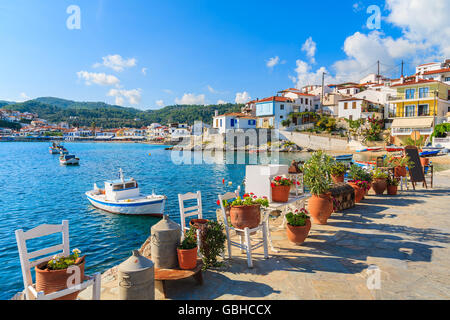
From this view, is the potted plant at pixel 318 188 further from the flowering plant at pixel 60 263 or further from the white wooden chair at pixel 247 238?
the flowering plant at pixel 60 263

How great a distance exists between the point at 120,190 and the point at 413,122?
157 feet

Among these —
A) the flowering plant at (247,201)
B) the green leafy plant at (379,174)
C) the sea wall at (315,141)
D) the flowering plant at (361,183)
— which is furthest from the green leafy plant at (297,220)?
the sea wall at (315,141)

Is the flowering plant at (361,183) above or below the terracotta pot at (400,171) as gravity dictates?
below

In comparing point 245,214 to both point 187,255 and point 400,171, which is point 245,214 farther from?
point 400,171

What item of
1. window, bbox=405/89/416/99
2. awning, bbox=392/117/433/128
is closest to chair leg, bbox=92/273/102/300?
awning, bbox=392/117/433/128

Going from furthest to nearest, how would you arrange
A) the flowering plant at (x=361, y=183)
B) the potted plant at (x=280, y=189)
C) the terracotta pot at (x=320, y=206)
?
the flowering plant at (x=361, y=183) < the terracotta pot at (x=320, y=206) < the potted plant at (x=280, y=189)

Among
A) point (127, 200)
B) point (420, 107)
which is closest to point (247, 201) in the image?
point (127, 200)

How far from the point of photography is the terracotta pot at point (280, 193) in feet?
20.3

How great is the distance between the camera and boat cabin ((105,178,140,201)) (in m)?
17.3

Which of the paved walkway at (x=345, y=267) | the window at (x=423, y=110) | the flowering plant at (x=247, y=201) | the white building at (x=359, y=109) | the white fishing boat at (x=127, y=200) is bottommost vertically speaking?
the white fishing boat at (x=127, y=200)

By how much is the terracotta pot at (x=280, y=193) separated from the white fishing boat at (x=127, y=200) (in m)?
11.7
